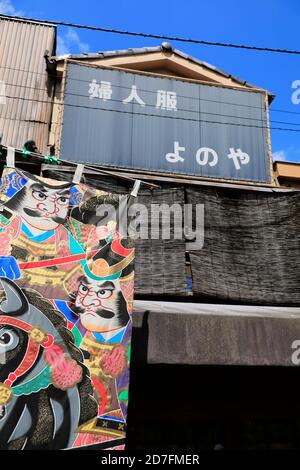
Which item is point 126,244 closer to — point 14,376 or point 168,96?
point 14,376

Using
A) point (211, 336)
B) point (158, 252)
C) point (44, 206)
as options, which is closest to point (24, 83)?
point (44, 206)

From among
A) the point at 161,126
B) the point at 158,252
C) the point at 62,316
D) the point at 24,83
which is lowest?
the point at 62,316

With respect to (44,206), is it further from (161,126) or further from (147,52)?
(147,52)

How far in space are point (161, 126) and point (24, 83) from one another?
3408 millimetres

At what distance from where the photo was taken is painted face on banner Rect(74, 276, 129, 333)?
461 cm

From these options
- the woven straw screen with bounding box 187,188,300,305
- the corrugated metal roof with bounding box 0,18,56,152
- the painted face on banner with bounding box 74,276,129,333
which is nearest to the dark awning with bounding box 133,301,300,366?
the painted face on banner with bounding box 74,276,129,333

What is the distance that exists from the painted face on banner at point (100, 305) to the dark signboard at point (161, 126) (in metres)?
3.91

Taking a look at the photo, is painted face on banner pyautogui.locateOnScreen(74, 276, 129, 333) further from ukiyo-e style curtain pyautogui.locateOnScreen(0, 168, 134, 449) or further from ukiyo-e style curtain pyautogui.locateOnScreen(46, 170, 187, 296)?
ukiyo-e style curtain pyautogui.locateOnScreen(46, 170, 187, 296)

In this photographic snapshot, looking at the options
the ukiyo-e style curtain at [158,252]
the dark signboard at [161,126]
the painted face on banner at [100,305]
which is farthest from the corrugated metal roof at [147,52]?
the painted face on banner at [100,305]

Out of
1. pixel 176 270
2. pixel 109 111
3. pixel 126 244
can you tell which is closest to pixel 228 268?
pixel 176 270

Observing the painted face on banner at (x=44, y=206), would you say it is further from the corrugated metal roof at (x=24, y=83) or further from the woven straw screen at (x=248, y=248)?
the corrugated metal roof at (x=24, y=83)

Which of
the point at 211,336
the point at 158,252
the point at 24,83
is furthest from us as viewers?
the point at 24,83

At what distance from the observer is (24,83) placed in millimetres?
9148

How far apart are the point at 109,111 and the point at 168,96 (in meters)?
1.47
